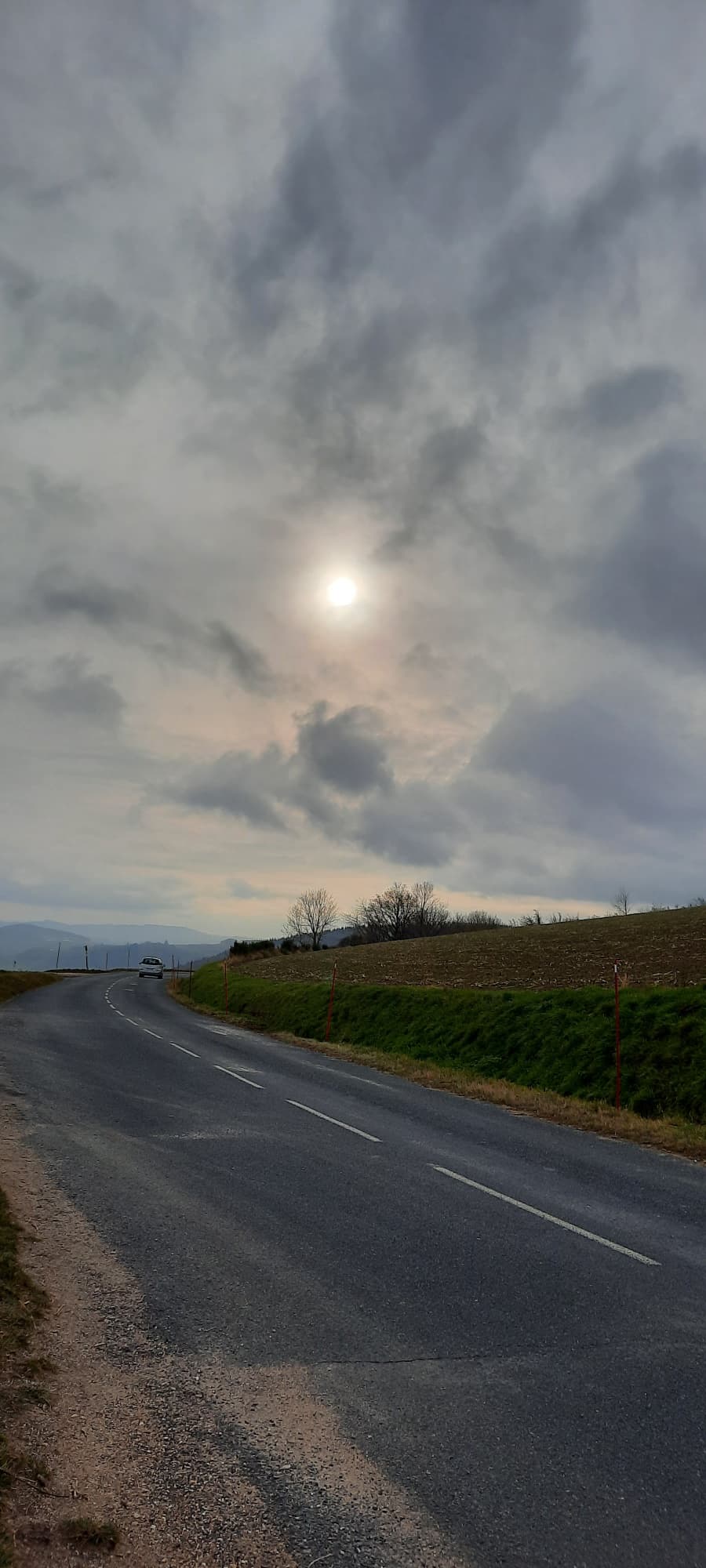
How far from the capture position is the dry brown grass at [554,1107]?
1299 centimetres

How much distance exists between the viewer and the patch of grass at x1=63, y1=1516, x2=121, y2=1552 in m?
3.70

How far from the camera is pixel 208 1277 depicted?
6.83 metres

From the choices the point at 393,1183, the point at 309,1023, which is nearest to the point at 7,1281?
the point at 393,1183

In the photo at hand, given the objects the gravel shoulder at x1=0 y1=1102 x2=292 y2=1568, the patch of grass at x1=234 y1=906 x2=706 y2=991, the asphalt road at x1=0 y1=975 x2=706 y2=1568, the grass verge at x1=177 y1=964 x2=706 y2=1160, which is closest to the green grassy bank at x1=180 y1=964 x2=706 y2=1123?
the grass verge at x1=177 y1=964 x2=706 y2=1160

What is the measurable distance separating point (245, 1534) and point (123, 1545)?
0.53 meters

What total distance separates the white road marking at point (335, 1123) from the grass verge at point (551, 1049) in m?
3.92

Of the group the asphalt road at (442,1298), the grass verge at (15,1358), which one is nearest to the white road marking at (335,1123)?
the asphalt road at (442,1298)

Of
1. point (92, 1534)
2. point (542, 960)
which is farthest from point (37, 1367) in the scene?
point (542, 960)

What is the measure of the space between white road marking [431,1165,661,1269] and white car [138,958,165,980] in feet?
243

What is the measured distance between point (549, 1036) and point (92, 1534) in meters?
17.8

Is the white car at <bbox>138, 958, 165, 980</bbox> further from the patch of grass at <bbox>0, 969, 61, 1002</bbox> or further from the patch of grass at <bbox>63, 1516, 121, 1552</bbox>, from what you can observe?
the patch of grass at <bbox>63, 1516, 121, 1552</bbox>

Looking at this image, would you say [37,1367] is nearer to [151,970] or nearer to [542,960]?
[542,960]

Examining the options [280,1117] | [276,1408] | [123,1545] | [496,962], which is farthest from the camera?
[496,962]

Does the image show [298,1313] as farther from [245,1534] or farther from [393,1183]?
[393,1183]
